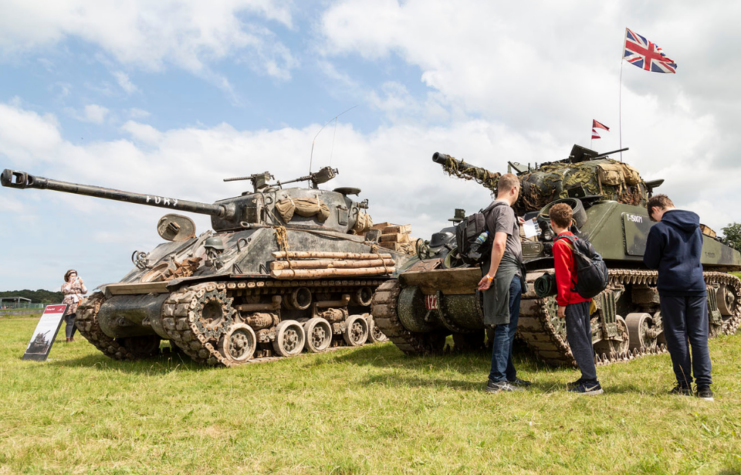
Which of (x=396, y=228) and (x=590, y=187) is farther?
(x=396, y=228)

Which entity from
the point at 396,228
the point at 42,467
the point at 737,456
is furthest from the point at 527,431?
the point at 396,228

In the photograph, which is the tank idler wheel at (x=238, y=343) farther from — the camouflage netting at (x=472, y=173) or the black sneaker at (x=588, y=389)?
the black sneaker at (x=588, y=389)

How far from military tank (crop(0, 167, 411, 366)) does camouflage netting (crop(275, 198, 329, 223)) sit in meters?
0.02

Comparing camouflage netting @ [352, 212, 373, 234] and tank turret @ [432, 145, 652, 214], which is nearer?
tank turret @ [432, 145, 652, 214]

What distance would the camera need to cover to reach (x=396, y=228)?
13180mm

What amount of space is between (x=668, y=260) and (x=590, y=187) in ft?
16.1

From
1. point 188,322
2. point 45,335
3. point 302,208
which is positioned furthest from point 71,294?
point 188,322

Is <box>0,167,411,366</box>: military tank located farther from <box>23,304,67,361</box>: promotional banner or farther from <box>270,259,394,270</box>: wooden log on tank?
<box>23,304,67,361</box>: promotional banner

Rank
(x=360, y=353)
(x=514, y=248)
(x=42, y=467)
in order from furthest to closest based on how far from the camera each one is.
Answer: (x=360, y=353)
(x=514, y=248)
(x=42, y=467)

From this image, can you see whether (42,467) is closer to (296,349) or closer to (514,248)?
(514,248)

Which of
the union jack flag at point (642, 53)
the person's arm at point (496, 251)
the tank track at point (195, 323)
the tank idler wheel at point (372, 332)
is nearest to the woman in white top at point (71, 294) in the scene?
the tank track at point (195, 323)

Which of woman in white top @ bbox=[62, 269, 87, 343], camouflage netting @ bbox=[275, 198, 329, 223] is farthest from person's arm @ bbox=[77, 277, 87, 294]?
camouflage netting @ bbox=[275, 198, 329, 223]

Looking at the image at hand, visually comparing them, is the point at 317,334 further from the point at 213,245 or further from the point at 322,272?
the point at 213,245

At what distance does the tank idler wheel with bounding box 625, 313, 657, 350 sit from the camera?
7.66 m
